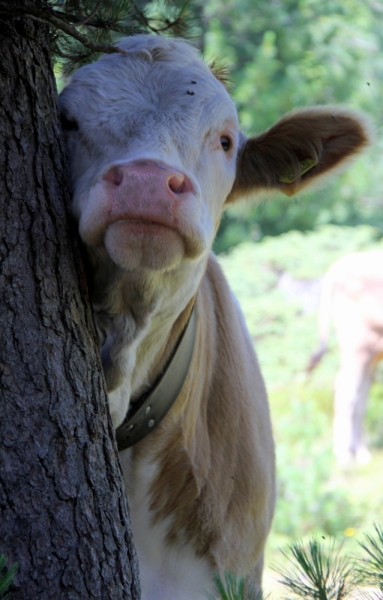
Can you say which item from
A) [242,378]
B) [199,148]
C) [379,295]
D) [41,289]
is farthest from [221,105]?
[379,295]

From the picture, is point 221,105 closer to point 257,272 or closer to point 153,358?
point 153,358

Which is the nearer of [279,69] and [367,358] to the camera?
[367,358]

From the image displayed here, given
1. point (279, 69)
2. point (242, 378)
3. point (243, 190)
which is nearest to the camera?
point (243, 190)

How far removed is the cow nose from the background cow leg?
6.97 meters

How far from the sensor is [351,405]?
8.73 metres

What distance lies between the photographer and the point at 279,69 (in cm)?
1262

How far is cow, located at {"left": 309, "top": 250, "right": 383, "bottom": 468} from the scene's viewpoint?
8.68 meters

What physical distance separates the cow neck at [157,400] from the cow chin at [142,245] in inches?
27.8

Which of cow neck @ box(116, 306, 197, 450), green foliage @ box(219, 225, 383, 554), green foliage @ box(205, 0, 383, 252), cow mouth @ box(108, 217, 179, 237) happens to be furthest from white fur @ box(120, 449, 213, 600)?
green foliage @ box(205, 0, 383, 252)

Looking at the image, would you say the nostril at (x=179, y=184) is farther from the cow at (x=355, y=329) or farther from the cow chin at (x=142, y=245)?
the cow at (x=355, y=329)

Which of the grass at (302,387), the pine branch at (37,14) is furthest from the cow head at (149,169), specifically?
the grass at (302,387)

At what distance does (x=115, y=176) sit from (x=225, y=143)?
2.24 feet

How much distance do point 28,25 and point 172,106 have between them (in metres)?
0.51

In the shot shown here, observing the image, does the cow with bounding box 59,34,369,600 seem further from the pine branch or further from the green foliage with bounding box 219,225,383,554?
the green foliage with bounding box 219,225,383,554
